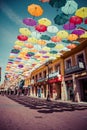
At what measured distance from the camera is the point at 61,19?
38.7ft

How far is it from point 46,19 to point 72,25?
242 centimetres

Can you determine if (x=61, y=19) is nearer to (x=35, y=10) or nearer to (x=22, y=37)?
(x=35, y=10)

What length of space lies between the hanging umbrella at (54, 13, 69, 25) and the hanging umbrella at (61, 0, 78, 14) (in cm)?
66

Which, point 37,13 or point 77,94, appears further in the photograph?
point 77,94

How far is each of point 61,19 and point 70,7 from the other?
1.53 m

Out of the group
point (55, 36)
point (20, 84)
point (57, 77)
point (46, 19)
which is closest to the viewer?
point (46, 19)

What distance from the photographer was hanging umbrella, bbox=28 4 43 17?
10.4 meters

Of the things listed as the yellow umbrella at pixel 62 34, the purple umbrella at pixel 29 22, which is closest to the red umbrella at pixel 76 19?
the yellow umbrella at pixel 62 34

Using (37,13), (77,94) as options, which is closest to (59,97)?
(77,94)

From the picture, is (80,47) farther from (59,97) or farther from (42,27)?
(59,97)

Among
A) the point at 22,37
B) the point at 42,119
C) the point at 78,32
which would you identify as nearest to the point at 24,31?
the point at 22,37

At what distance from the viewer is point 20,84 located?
5756 centimetres

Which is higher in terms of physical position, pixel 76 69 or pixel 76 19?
pixel 76 19

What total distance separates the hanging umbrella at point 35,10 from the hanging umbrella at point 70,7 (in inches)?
71.6
